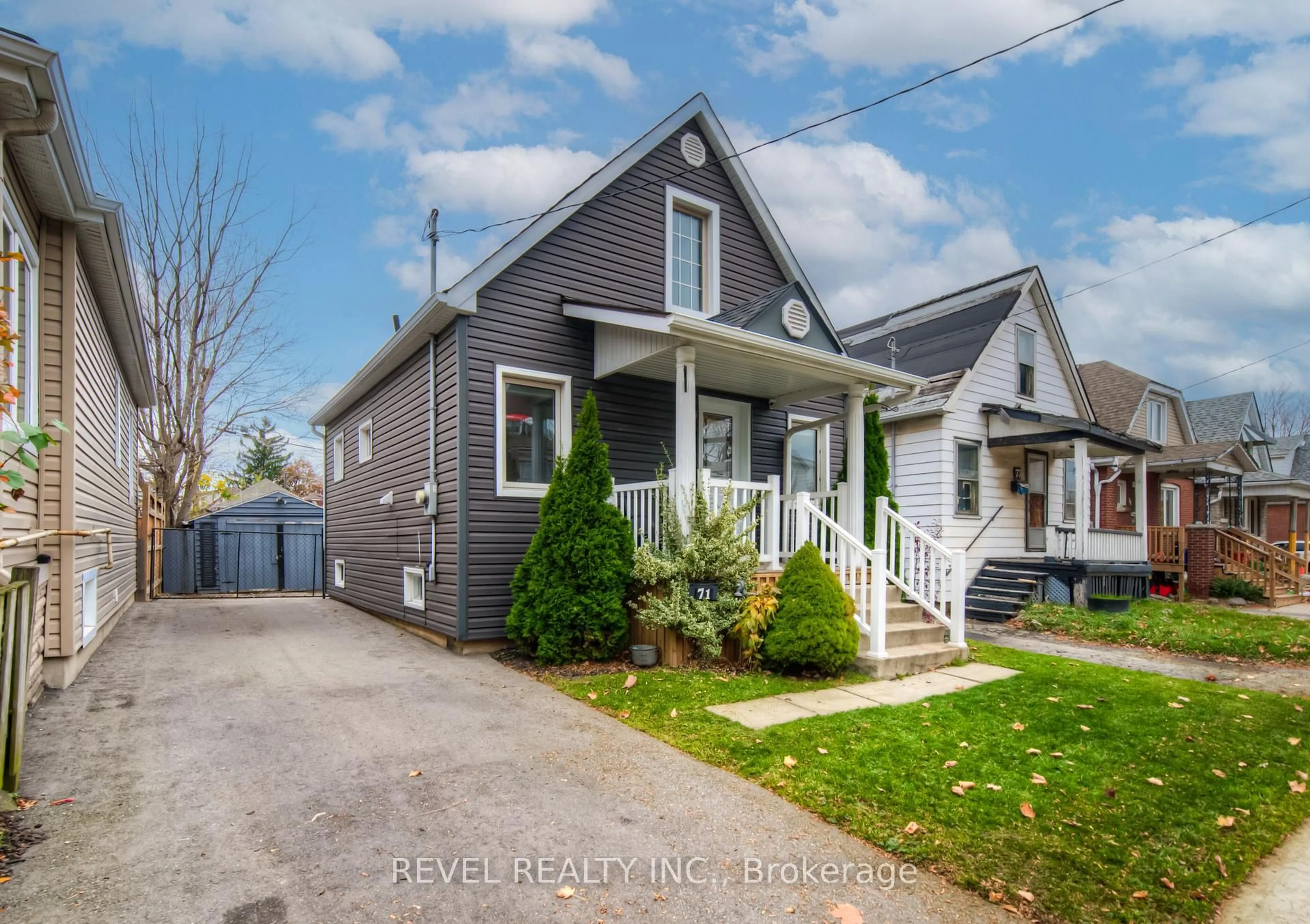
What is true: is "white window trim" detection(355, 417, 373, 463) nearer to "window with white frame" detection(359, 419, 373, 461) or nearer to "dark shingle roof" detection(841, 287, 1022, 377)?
"window with white frame" detection(359, 419, 373, 461)

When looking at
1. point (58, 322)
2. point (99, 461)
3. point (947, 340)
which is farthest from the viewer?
point (947, 340)

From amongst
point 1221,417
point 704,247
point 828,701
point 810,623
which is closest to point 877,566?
point 810,623

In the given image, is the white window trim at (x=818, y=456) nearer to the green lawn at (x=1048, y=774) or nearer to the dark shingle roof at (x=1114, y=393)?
the green lawn at (x=1048, y=774)

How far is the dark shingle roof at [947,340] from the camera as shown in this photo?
44.0ft

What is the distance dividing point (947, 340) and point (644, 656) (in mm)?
10597

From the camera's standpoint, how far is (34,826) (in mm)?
3221

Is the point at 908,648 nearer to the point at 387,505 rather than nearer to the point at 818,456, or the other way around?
the point at 818,456

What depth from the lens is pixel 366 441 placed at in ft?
38.8

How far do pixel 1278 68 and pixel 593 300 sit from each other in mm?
9698

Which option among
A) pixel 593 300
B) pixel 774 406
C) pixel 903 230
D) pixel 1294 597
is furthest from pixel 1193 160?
pixel 593 300

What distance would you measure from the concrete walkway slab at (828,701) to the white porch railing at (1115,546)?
8.73m

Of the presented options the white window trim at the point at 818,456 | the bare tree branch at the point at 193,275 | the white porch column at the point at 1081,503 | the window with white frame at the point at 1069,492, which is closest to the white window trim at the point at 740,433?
the white window trim at the point at 818,456

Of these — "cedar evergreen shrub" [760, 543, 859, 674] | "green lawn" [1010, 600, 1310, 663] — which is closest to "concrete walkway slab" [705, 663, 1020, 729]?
"cedar evergreen shrub" [760, 543, 859, 674]

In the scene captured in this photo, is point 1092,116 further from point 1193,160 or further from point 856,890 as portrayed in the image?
point 856,890
